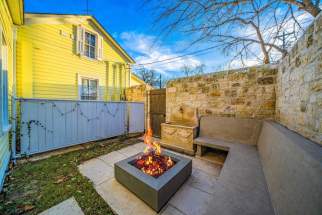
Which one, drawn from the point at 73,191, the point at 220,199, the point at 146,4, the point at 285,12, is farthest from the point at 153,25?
the point at 73,191

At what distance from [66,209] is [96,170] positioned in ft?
3.09

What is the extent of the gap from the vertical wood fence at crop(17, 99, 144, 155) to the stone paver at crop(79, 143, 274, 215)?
4.66 feet

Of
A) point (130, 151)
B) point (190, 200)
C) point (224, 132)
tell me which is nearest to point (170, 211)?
point (190, 200)

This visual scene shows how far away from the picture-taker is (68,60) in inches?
203

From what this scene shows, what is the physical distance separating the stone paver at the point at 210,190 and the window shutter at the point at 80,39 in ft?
16.6

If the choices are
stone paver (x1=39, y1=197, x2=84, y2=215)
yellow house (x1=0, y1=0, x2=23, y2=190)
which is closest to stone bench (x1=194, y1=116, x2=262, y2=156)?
stone paver (x1=39, y1=197, x2=84, y2=215)

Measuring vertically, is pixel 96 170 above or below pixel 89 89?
below

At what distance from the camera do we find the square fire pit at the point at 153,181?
5.34ft

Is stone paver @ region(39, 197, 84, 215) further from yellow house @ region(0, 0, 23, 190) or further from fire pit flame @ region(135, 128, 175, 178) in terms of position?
yellow house @ region(0, 0, 23, 190)

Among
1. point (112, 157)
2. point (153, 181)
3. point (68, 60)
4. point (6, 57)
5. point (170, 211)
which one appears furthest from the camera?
point (68, 60)

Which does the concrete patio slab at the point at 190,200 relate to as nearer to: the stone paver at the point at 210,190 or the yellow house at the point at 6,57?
the stone paver at the point at 210,190

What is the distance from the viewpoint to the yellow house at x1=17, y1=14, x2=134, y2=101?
13.9 ft

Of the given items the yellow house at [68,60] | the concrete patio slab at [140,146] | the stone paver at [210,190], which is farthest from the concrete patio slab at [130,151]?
the yellow house at [68,60]

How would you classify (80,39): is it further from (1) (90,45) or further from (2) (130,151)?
→ (2) (130,151)
